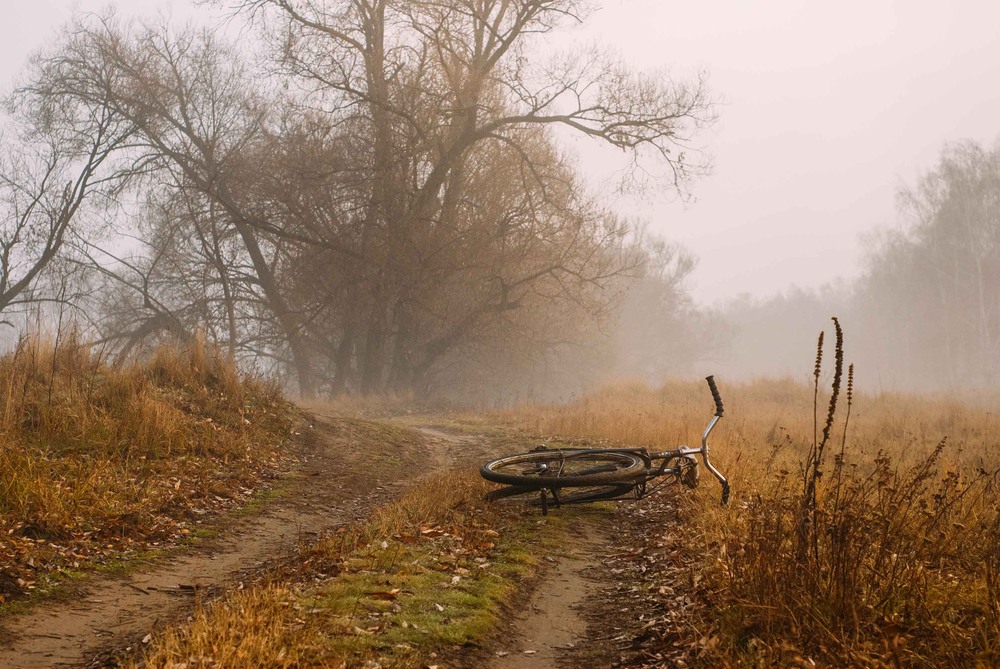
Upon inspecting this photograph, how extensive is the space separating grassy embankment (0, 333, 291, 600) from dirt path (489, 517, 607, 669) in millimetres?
3514

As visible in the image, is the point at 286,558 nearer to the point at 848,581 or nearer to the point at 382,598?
the point at 382,598

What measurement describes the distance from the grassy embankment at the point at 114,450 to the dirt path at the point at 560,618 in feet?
11.5

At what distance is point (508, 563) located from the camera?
23.1 ft

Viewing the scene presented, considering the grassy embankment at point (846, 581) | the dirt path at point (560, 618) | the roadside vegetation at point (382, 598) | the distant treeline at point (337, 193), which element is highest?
the distant treeline at point (337, 193)

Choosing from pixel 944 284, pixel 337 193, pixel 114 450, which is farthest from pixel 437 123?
pixel 944 284

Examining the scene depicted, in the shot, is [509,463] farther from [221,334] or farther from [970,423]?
[221,334]

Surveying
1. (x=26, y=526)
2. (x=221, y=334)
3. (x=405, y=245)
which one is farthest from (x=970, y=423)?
(x=221, y=334)

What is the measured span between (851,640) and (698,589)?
154 centimetres

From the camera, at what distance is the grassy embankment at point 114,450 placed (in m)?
6.82

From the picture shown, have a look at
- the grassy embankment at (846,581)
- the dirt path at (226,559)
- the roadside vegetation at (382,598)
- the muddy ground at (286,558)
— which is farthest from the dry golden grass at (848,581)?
the dirt path at (226,559)

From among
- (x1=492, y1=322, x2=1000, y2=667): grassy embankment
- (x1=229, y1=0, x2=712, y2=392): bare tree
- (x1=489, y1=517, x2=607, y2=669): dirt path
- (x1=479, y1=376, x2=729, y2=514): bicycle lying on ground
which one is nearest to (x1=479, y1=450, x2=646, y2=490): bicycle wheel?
(x1=479, y1=376, x2=729, y2=514): bicycle lying on ground

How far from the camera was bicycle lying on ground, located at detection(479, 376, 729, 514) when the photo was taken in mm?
8719

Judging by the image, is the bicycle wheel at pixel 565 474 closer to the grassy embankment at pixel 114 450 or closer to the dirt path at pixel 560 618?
the dirt path at pixel 560 618

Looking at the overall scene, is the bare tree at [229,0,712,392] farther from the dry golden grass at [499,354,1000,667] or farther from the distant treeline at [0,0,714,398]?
the dry golden grass at [499,354,1000,667]
